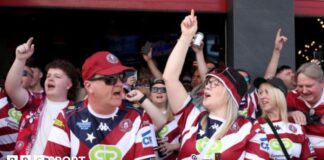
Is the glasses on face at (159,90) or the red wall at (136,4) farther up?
the red wall at (136,4)

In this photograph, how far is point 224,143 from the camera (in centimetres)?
376

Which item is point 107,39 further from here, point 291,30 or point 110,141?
point 110,141

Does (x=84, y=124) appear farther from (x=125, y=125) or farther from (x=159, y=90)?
(x=159, y=90)

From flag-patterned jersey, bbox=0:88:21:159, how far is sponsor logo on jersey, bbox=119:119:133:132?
197cm

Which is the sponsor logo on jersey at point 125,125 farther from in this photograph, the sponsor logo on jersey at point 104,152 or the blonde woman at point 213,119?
the blonde woman at point 213,119

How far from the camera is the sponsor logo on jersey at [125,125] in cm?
349

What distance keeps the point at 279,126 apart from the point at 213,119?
1.05 metres

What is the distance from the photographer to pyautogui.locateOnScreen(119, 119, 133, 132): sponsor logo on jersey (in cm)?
349

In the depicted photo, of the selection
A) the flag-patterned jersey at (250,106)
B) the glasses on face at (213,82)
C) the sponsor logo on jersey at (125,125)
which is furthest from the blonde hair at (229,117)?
the flag-patterned jersey at (250,106)

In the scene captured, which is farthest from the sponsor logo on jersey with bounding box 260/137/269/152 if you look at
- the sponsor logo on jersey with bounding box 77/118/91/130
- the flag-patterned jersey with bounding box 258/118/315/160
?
the sponsor logo on jersey with bounding box 77/118/91/130

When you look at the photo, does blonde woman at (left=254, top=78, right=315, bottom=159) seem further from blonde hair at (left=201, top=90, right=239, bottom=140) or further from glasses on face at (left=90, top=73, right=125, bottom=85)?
glasses on face at (left=90, top=73, right=125, bottom=85)

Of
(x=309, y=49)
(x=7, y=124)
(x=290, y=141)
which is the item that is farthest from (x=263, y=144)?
(x=309, y=49)

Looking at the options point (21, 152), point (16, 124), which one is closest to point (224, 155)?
point (21, 152)

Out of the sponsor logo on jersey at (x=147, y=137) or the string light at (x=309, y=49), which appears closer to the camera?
the sponsor logo on jersey at (x=147, y=137)
